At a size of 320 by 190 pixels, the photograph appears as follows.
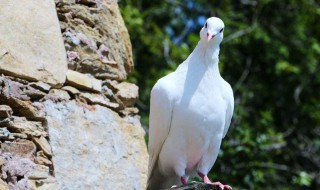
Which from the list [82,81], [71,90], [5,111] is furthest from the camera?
[82,81]

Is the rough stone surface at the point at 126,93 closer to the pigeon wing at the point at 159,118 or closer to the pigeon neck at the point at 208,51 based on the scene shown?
the pigeon wing at the point at 159,118

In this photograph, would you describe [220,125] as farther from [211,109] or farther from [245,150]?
[245,150]

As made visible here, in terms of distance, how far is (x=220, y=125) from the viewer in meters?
6.66

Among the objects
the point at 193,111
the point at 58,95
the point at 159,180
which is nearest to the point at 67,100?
the point at 58,95

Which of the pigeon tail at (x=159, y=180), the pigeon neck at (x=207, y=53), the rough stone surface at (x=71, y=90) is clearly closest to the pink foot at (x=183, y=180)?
the pigeon tail at (x=159, y=180)

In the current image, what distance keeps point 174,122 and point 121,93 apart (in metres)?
0.59

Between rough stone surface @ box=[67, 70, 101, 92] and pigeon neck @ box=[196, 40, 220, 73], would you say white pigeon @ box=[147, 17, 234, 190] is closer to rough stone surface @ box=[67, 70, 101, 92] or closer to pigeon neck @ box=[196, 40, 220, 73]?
pigeon neck @ box=[196, 40, 220, 73]

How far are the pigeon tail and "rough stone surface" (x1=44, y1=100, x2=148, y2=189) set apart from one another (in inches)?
4.2

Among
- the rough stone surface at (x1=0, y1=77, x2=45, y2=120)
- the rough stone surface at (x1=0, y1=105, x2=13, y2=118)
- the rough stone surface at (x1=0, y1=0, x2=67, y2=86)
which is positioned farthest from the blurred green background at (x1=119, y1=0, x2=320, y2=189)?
the rough stone surface at (x1=0, y1=105, x2=13, y2=118)

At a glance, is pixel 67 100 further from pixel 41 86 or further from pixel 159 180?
pixel 159 180

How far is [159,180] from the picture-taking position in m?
7.00

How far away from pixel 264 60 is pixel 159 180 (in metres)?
6.08

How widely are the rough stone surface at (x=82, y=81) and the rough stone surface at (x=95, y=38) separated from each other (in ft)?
0.29

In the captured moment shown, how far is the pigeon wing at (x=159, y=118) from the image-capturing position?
6590 millimetres
